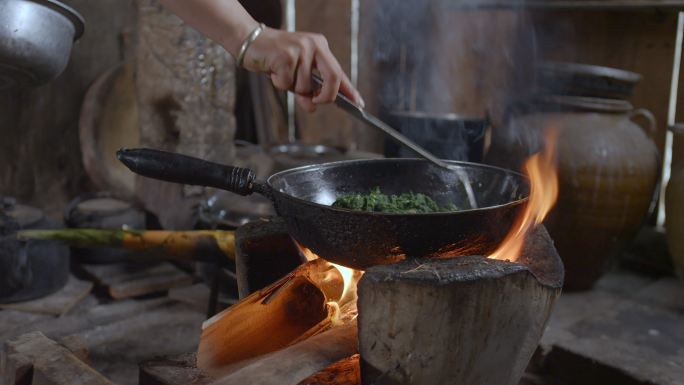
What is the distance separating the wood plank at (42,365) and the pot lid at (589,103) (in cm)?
299

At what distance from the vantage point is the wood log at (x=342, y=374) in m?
1.81

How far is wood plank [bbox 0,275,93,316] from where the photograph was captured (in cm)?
331

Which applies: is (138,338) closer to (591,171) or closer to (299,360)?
(299,360)

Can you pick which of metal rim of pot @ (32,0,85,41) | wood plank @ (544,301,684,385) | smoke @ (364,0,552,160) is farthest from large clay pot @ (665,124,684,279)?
metal rim of pot @ (32,0,85,41)

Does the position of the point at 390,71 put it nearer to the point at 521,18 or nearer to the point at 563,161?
the point at 521,18

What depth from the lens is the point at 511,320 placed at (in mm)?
1640

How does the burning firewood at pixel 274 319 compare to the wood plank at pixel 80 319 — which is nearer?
the burning firewood at pixel 274 319

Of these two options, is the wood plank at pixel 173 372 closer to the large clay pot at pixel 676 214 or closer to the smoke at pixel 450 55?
the large clay pot at pixel 676 214

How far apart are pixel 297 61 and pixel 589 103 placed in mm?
2555

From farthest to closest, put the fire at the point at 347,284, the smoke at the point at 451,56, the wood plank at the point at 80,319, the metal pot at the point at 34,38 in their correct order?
the smoke at the point at 451,56 → the wood plank at the point at 80,319 → the metal pot at the point at 34,38 → the fire at the point at 347,284

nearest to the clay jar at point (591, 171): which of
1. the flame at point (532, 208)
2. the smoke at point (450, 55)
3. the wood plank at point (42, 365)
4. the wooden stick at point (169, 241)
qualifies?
the smoke at point (450, 55)

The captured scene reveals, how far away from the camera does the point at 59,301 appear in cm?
341

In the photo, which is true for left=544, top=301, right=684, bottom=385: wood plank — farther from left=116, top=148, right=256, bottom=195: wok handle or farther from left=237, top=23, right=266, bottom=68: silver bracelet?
left=237, top=23, right=266, bottom=68: silver bracelet

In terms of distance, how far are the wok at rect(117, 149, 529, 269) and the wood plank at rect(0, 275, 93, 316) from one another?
1870 millimetres
